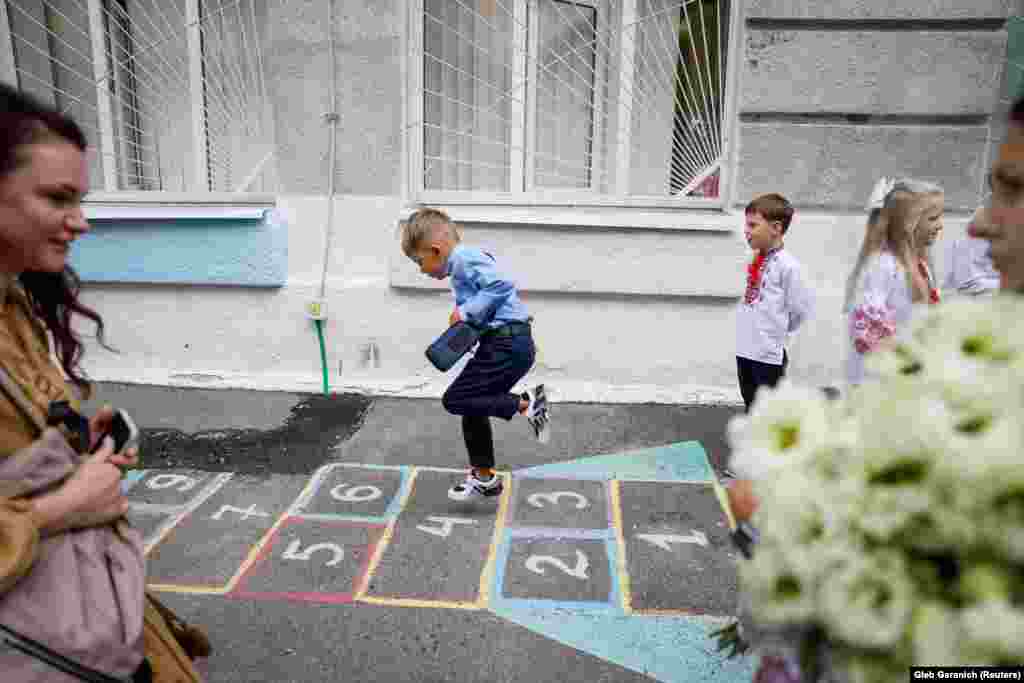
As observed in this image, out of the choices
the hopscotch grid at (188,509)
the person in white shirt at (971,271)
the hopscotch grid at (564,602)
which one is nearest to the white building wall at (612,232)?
the person in white shirt at (971,271)

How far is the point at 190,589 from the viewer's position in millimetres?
2984

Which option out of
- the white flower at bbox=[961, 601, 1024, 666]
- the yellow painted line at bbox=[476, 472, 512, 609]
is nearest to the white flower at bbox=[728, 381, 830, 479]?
the white flower at bbox=[961, 601, 1024, 666]

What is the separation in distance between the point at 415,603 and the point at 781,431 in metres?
2.28

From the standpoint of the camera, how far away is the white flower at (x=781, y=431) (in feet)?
2.91

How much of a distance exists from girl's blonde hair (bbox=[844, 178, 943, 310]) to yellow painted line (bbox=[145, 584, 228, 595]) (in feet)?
→ 10.3

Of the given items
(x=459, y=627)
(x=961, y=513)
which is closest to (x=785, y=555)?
(x=961, y=513)

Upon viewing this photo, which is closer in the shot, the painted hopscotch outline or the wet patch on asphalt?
the painted hopscotch outline

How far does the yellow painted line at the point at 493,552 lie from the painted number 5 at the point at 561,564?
0.16 metres

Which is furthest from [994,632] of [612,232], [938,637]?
[612,232]

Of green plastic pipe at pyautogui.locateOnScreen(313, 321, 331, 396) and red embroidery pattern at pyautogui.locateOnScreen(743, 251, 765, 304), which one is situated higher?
red embroidery pattern at pyautogui.locateOnScreen(743, 251, 765, 304)

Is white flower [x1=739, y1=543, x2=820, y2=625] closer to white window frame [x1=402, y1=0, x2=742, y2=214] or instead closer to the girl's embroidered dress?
the girl's embroidered dress

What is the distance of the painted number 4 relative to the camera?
322 centimetres

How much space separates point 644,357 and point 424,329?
1654mm

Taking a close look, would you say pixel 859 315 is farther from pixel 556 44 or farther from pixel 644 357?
pixel 556 44
